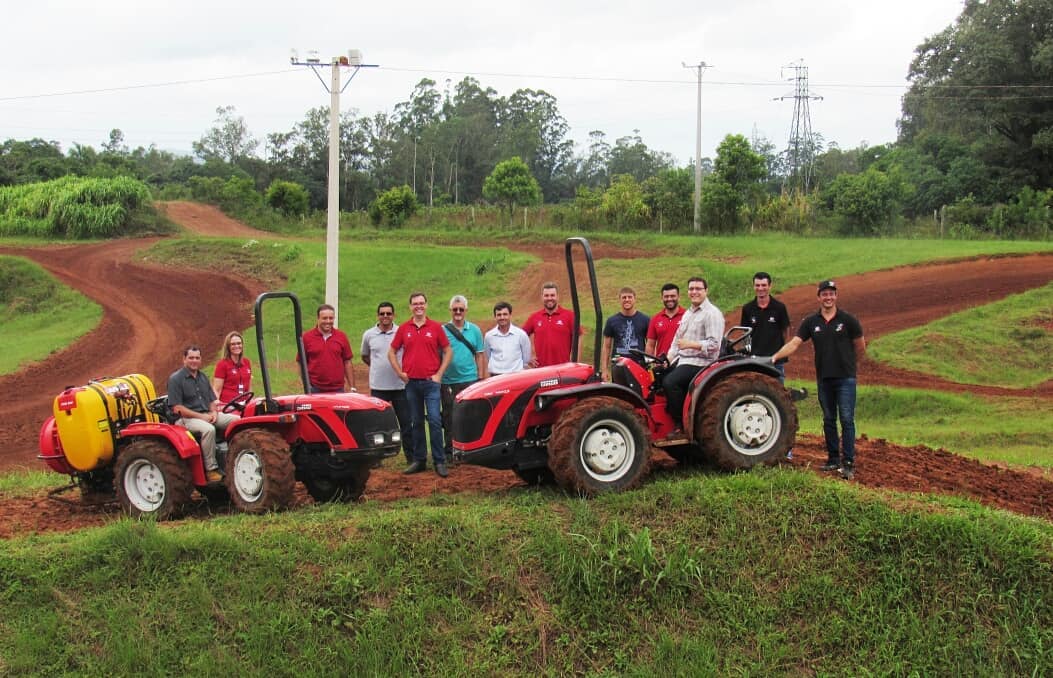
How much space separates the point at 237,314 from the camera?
26.0 m

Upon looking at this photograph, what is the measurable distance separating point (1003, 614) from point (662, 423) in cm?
292

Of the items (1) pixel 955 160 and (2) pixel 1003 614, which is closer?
(2) pixel 1003 614

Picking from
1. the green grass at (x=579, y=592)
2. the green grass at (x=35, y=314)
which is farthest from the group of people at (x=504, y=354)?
the green grass at (x=35, y=314)

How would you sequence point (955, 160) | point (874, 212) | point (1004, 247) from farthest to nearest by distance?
point (955, 160)
point (874, 212)
point (1004, 247)

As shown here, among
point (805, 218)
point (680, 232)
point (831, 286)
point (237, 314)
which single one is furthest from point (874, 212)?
point (831, 286)

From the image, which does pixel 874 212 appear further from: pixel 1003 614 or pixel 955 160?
pixel 1003 614

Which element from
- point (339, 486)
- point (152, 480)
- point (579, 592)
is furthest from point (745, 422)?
Answer: point (152, 480)

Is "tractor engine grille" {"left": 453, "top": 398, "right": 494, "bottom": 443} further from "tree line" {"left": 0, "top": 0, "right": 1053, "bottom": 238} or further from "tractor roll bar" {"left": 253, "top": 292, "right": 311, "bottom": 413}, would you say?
"tree line" {"left": 0, "top": 0, "right": 1053, "bottom": 238}

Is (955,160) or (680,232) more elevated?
(955,160)

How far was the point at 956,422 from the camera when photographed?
14.0 m

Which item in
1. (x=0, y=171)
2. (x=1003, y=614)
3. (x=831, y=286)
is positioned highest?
(x=0, y=171)

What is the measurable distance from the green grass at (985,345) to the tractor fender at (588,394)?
1122 cm

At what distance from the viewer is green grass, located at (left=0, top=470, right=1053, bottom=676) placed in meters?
6.24

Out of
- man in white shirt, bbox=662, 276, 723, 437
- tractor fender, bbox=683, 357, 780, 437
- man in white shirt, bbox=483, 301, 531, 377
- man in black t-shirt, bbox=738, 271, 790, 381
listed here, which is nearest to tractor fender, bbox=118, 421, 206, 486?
man in white shirt, bbox=483, 301, 531, 377
